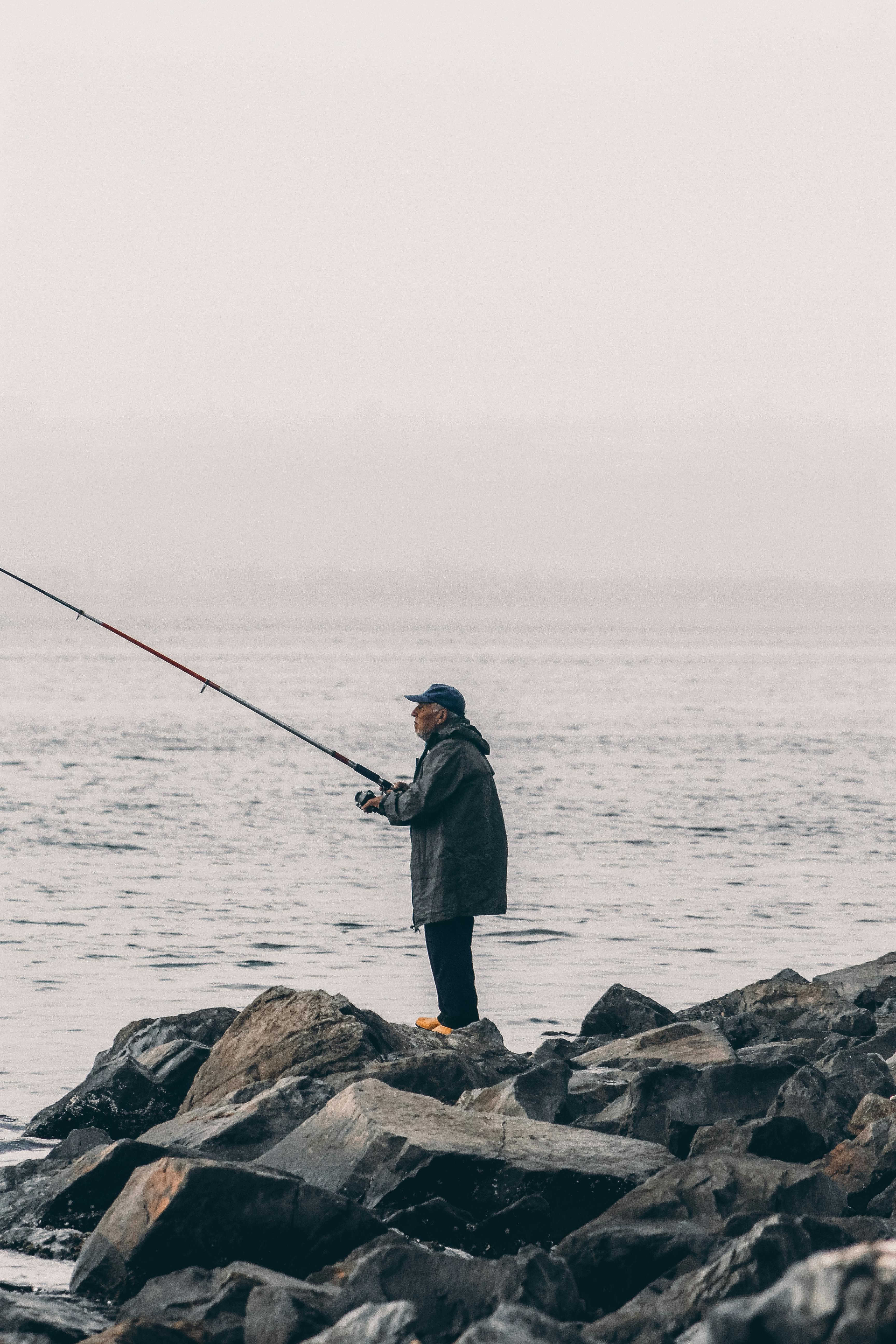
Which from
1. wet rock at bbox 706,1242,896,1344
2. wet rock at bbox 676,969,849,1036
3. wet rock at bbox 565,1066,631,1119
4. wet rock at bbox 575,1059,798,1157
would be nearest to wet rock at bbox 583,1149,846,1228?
wet rock at bbox 575,1059,798,1157

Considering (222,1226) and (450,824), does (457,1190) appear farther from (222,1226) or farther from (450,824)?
(450,824)

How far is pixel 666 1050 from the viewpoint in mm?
7762

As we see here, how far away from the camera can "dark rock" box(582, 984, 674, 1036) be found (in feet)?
30.0

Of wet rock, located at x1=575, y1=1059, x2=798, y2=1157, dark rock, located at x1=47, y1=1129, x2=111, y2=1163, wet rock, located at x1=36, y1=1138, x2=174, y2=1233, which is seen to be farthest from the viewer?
dark rock, located at x1=47, y1=1129, x2=111, y2=1163

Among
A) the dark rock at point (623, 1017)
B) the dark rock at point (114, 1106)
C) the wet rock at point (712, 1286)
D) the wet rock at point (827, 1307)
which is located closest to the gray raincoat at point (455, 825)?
the dark rock at point (114, 1106)

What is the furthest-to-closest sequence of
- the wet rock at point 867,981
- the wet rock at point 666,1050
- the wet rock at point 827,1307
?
the wet rock at point 867,981 < the wet rock at point 666,1050 < the wet rock at point 827,1307

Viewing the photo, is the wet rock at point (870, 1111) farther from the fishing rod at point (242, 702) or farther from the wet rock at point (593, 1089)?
the fishing rod at point (242, 702)

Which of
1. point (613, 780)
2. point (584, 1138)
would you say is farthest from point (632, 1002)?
point (613, 780)

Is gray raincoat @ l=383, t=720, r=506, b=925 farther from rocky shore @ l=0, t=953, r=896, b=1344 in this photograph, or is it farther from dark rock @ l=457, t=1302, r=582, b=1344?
dark rock @ l=457, t=1302, r=582, b=1344

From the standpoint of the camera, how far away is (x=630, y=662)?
11444 centimetres

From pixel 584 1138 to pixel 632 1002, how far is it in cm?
324

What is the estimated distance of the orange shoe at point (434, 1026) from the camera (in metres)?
7.98

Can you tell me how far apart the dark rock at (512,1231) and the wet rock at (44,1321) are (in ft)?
4.24

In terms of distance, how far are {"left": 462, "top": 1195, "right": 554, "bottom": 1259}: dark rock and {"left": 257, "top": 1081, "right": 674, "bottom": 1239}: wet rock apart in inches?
2.1
